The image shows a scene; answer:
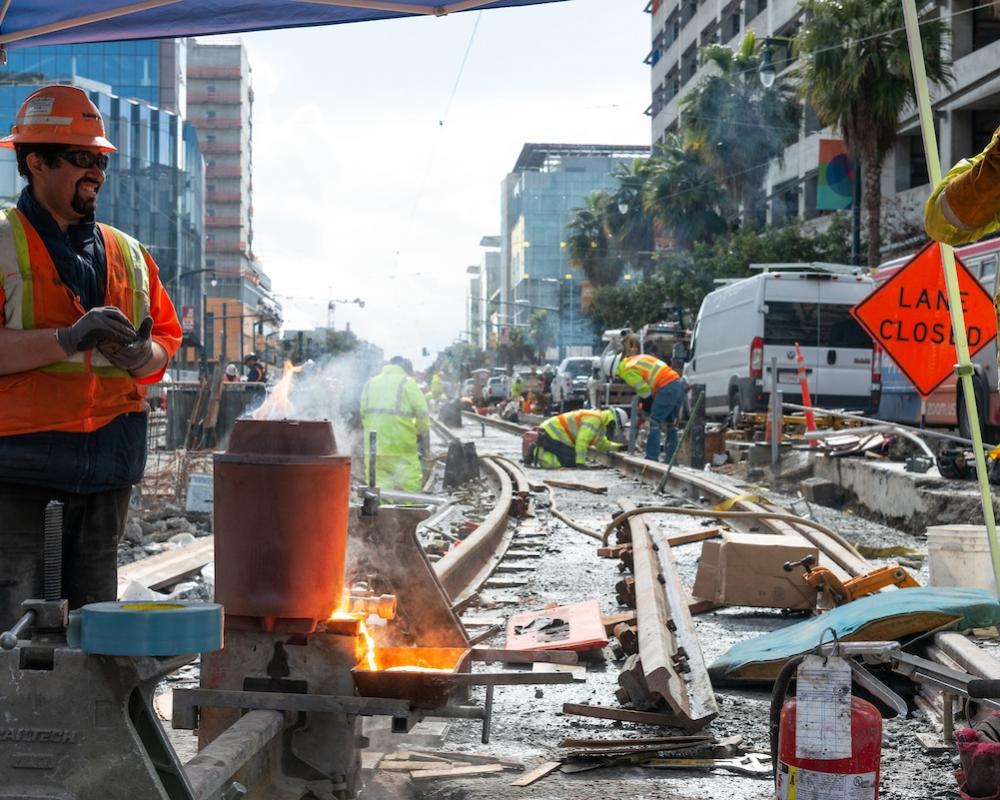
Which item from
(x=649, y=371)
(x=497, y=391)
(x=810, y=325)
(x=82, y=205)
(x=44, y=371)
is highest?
(x=810, y=325)

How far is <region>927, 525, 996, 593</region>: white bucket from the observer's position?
684 cm

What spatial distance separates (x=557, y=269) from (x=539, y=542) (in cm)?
17442

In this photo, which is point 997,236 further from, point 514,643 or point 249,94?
point 249,94

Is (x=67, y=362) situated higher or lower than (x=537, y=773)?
higher

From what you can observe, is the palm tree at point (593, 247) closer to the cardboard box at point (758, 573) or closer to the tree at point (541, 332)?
the tree at point (541, 332)

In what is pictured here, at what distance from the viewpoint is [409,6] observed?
4836 mm

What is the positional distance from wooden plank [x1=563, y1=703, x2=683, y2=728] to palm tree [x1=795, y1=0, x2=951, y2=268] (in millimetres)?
27447

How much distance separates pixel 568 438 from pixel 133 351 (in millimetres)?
19495

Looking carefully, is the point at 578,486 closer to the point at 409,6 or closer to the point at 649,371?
the point at 649,371

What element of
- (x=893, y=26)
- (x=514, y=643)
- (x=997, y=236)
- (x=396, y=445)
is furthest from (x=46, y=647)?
(x=893, y=26)

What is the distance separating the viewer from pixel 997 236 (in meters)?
14.8

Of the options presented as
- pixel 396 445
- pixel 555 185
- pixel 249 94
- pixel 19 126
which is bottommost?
pixel 396 445

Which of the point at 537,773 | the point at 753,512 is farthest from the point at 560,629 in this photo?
the point at 753,512

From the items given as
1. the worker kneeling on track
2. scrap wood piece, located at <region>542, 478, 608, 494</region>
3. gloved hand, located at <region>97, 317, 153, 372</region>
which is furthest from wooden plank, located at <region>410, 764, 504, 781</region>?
the worker kneeling on track
